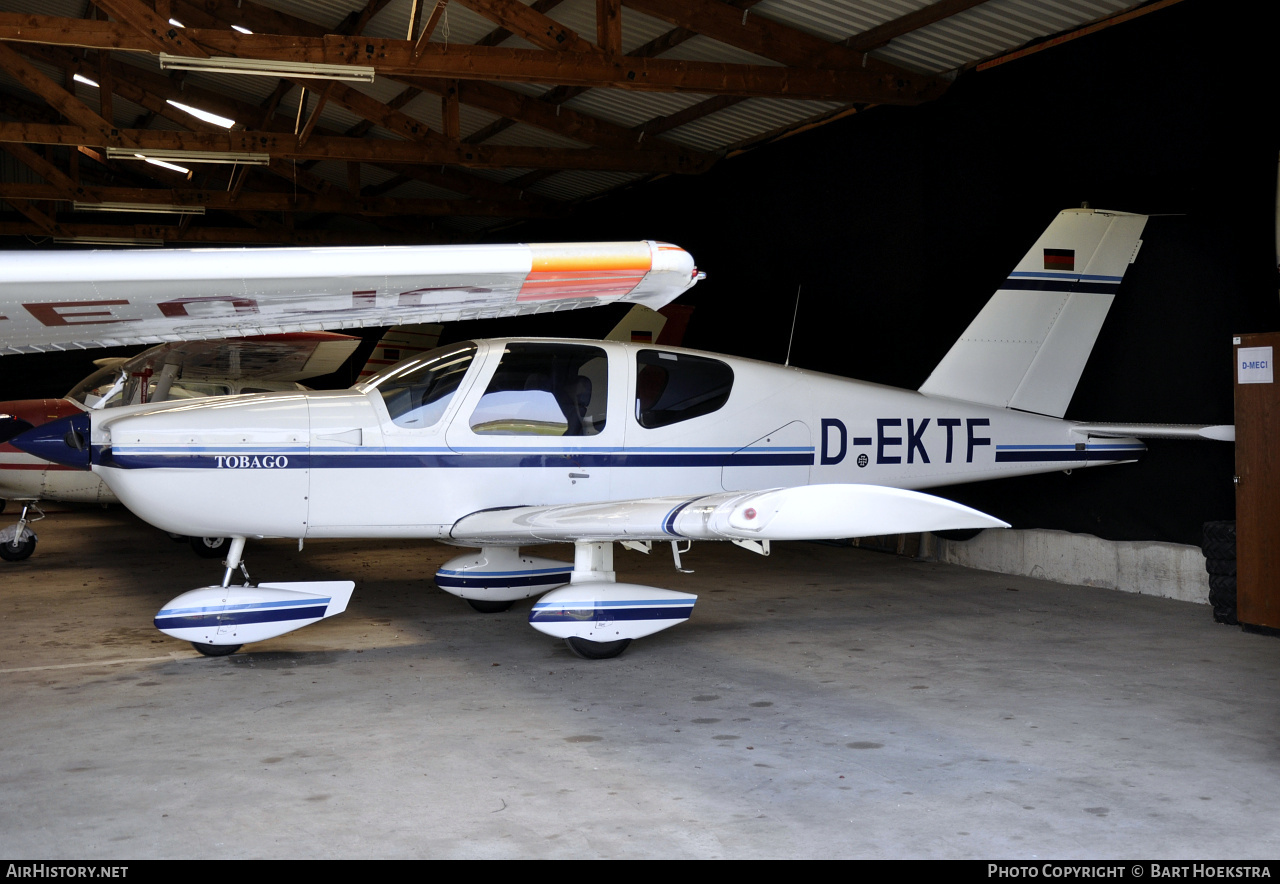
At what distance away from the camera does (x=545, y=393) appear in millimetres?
6039

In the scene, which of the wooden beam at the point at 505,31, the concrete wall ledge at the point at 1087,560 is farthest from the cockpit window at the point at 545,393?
the wooden beam at the point at 505,31

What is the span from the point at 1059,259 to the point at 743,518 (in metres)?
4.20

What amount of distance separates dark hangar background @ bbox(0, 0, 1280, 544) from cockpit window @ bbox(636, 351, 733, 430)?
3196 millimetres

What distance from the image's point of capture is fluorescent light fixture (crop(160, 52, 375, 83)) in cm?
787

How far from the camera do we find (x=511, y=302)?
3.30m

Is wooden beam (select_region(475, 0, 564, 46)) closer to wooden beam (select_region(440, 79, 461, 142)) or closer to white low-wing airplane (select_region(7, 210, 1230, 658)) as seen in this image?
wooden beam (select_region(440, 79, 461, 142))

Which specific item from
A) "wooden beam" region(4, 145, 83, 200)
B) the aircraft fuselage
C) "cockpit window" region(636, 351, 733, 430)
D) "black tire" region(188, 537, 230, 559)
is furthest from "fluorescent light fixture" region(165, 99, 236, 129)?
"cockpit window" region(636, 351, 733, 430)

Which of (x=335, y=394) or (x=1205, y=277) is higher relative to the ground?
(x=1205, y=277)

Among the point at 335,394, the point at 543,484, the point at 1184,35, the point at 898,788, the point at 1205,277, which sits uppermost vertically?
the point at 1184,35

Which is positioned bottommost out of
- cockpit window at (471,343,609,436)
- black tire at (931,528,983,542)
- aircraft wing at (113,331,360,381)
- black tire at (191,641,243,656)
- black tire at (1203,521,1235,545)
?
black tire at (191,641,243,656)
